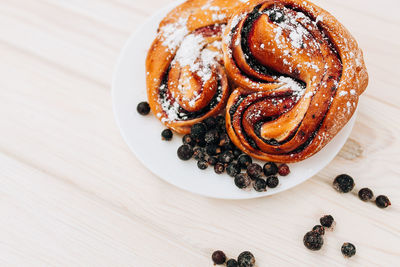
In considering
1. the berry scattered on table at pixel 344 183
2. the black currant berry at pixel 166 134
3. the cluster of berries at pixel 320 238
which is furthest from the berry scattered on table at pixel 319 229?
the black currant berry at pixel 166 134

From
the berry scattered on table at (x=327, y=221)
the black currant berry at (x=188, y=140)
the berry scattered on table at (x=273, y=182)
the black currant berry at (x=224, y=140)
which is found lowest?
the berry scattered on table at (x=327, y=221)

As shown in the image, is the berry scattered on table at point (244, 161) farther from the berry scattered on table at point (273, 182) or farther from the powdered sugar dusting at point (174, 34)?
the powdered sugar dusting at point (174, 34)

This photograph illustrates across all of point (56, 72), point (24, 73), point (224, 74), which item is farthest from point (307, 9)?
point (24, 73)

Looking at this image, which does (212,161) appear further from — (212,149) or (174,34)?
(174,34)

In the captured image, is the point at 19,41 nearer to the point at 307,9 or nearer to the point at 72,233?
the point at 72,233

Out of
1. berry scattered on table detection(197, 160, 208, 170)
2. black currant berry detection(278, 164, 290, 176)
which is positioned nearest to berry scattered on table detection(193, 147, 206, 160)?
berry scattered on table detection(197, 160, 208, 170)

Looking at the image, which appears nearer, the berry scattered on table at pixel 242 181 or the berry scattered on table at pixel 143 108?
the berry scattered on table at pixel 242 181

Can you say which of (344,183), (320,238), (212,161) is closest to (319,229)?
(320,238)
